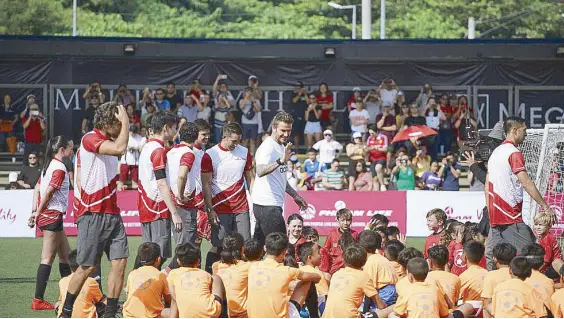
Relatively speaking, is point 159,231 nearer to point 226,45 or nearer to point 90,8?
point 226,45

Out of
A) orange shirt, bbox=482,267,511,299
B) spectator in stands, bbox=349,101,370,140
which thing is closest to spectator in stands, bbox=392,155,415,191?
spectator in stands, bbox=349,101,370,140

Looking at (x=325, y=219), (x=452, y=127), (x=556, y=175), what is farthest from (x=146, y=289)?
(x=452, y=127)

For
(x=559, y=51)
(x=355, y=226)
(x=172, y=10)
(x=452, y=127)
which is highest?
(x=172, y=10)

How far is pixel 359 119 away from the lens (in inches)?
1016

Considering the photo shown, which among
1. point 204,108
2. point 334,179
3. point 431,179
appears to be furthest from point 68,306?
point 204,108

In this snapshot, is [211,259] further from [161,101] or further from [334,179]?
[161,101]

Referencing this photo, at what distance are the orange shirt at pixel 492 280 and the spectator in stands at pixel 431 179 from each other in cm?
1286

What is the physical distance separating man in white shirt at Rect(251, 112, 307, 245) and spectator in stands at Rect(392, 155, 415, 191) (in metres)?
10.7

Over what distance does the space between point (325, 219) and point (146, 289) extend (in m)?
11.8

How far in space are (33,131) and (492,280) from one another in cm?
1752

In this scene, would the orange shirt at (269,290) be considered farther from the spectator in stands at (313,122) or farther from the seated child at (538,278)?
the spectator in stands at (313,122)

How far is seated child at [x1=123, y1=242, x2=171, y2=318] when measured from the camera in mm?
9539

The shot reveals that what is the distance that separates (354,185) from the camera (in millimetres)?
22969

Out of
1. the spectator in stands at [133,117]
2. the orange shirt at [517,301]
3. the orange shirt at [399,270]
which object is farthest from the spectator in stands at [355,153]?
the orange shirt at [517,301]
